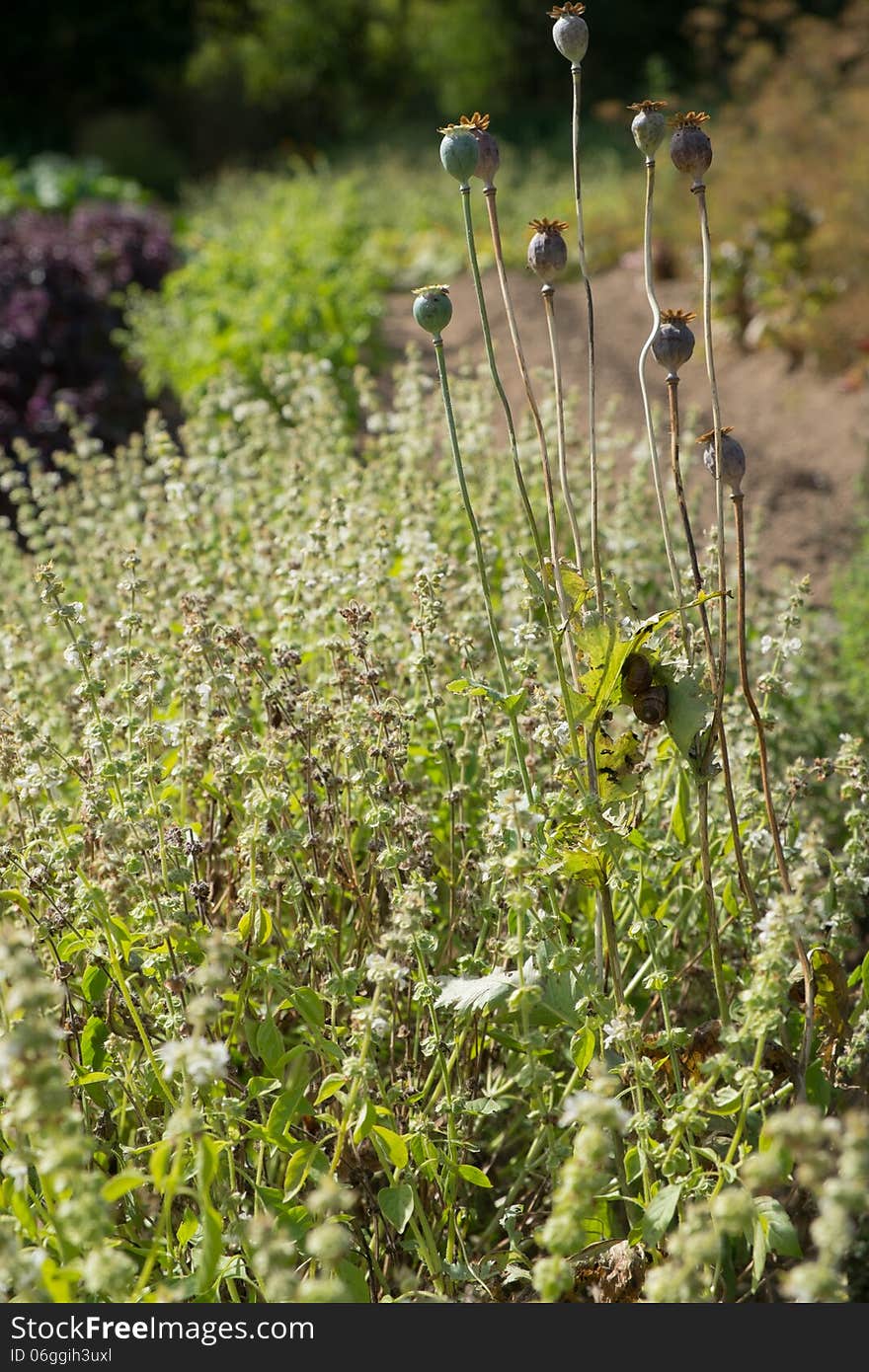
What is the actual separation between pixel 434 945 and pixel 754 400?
543 centimetres

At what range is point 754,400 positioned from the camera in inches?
255

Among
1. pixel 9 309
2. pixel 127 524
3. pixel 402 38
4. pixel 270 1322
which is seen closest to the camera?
pixel 270 1322

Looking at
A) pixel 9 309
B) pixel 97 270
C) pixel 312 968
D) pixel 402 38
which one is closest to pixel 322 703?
pixel 312 968

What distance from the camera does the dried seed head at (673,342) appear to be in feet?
5.32

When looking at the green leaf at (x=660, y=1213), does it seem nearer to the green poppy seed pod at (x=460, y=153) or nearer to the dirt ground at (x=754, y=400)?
the green poppy seed pod at (x=460, y=153)

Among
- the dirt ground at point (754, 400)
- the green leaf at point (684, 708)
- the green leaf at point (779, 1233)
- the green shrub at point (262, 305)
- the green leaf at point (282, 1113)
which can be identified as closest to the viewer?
the green leaf at point (779, 1233)

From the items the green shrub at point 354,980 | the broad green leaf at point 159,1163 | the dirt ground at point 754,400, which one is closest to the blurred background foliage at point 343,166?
the dirt ground at point 754,400

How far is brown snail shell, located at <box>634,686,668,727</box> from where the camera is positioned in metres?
1.69

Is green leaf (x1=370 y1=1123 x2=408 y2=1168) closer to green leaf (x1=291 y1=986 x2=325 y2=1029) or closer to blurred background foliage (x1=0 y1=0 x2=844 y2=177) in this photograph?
green leaf (x1=291 y1=986 x2=325 y2=1029)

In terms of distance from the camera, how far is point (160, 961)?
169 cm

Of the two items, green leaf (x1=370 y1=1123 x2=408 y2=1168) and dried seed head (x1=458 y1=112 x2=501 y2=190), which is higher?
dried seed head (x1=458 y1=112 x2=501 y2=190)

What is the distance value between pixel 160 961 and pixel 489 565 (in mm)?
1604

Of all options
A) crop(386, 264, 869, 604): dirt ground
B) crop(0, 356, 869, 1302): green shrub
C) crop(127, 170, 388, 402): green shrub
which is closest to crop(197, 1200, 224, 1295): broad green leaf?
crop(0, 356, 869, 1302): green shrub

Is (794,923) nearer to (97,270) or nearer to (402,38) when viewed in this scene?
(97,270)
